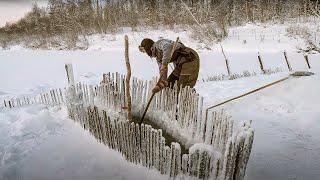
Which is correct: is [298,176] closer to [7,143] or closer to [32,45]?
[7,143]

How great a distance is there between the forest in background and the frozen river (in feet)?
27.6

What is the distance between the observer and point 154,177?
11.8ft

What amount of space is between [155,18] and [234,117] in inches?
521

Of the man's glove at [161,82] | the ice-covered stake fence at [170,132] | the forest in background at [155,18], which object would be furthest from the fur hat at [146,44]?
the forest in background at [155,18]

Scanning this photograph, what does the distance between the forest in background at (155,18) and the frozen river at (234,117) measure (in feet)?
27.6

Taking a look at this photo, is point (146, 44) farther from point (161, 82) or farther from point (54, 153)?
point (54, 153)

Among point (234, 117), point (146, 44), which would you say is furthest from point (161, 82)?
point (234, 117)

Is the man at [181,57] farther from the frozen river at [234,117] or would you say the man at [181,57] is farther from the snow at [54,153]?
the snow at [54,153]

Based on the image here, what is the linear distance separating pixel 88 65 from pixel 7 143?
318 inches

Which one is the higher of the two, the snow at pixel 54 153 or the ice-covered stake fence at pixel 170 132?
the ice-covered stake fence at pixel 170 132

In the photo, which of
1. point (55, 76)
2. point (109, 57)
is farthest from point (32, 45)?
point (55, 76)

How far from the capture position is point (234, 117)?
5473 millimetres

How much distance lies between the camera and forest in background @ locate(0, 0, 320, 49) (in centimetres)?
1581

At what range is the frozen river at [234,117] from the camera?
3822 mm
